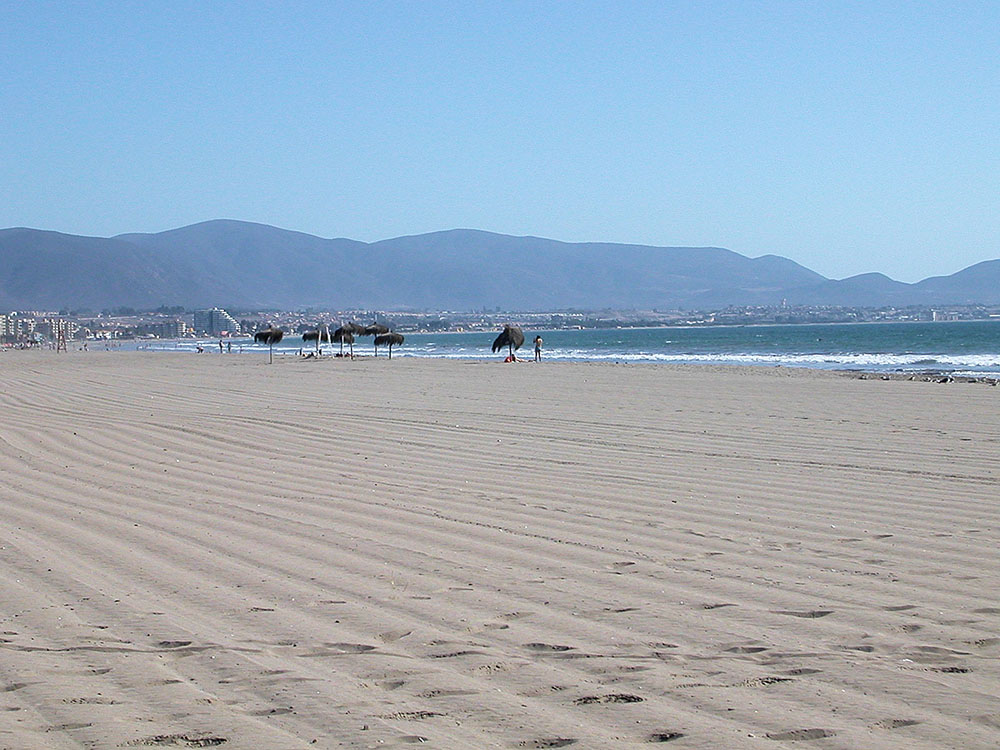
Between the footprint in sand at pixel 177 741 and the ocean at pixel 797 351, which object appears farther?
the ocean at pixel 797 351

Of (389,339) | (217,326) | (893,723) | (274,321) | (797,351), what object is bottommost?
(797,351)

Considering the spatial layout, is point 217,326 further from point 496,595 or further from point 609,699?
point 609,699

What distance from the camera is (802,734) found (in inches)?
115

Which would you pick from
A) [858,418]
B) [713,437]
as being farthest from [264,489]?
[858,418]

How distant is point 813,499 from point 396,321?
171593 millimetres

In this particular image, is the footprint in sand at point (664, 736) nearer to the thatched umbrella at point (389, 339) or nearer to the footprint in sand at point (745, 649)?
the footprint in sand at point (745, 649)

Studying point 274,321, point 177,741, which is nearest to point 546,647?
point 177,741

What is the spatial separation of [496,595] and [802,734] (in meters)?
1.60

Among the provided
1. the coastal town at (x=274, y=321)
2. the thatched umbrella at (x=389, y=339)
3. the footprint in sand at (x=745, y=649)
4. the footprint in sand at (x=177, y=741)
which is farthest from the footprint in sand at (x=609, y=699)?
the coastal town at (x=274, y=321)

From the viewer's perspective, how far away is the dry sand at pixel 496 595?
3.04 metres

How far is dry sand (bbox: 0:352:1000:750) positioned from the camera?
304 centimetres

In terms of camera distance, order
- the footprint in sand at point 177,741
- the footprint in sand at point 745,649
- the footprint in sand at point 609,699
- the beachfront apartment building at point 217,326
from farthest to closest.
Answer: the beachfront apartment building at point 217,326 → the footprint in sand at point 745,649 → the footprint in sand at point 609,699 → the footprint in sand at point 177,741

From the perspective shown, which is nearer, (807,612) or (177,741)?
(177,741)

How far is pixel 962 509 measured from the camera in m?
6.18
